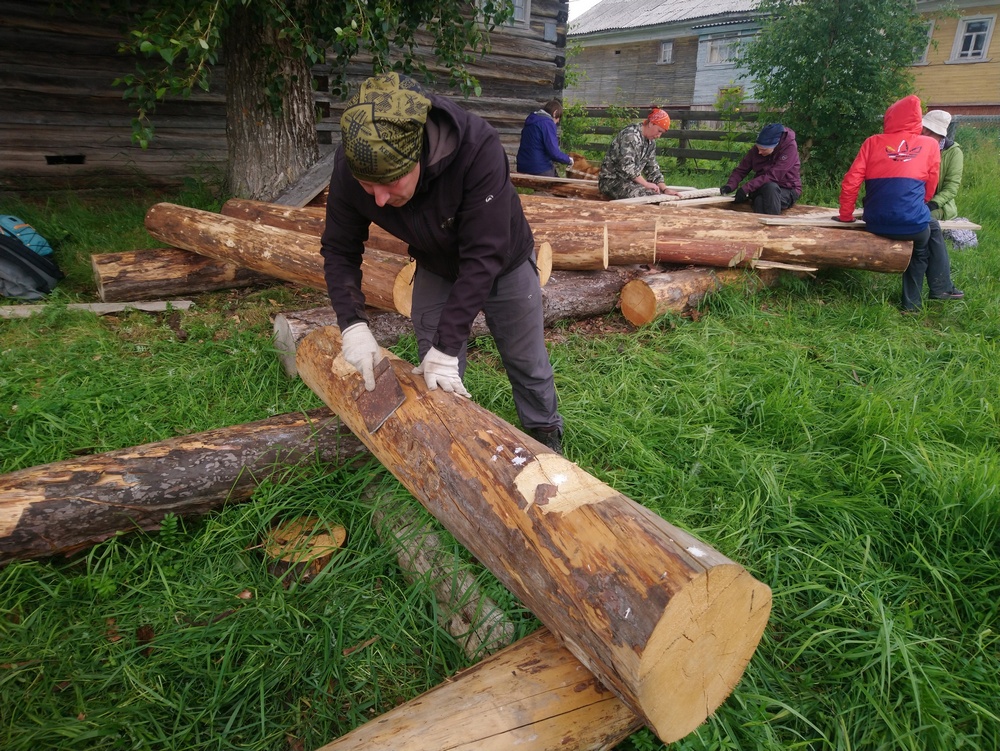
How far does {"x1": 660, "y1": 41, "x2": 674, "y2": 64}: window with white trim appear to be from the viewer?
25047mm

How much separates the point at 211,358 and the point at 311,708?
258 cm

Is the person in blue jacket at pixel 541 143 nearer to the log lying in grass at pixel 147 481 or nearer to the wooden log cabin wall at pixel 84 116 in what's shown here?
the wooden log cabin wall at pixel 84 116

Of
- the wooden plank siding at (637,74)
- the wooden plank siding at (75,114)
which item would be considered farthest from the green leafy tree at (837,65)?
the wooden plank siding at (637,74)

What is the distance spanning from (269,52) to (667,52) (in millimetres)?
24521

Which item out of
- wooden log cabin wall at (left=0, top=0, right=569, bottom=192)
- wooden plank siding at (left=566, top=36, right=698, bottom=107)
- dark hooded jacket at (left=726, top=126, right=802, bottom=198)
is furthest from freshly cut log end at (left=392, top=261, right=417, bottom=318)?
wooden plank siding at (left=566, top=36, right=698, bottom=107)

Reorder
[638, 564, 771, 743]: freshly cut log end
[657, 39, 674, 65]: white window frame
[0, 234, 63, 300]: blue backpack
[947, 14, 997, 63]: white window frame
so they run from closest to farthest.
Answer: [638, 564, 771, 743]: freshly cut log end → [0, 234, 63, 300]: blue backpack → [947, 14, 997, 63]: white window frame → [657, 39, 674, 65]: white window frame

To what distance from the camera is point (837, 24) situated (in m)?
9.34

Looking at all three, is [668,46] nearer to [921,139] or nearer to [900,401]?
[921,139]

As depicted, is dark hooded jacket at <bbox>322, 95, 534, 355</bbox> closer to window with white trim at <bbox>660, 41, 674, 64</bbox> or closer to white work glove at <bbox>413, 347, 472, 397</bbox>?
white work glove at <bbox>413, 347, 472, 397</bbox>

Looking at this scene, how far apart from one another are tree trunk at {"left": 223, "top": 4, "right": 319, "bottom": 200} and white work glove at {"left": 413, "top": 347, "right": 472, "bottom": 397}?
3.97m

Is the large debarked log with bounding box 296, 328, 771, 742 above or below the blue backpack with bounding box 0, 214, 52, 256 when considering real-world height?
below

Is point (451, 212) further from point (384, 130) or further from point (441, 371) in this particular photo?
point (441, 371)

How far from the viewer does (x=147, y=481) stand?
2.51 meters

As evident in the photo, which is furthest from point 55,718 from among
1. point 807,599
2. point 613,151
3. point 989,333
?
point 613,151
